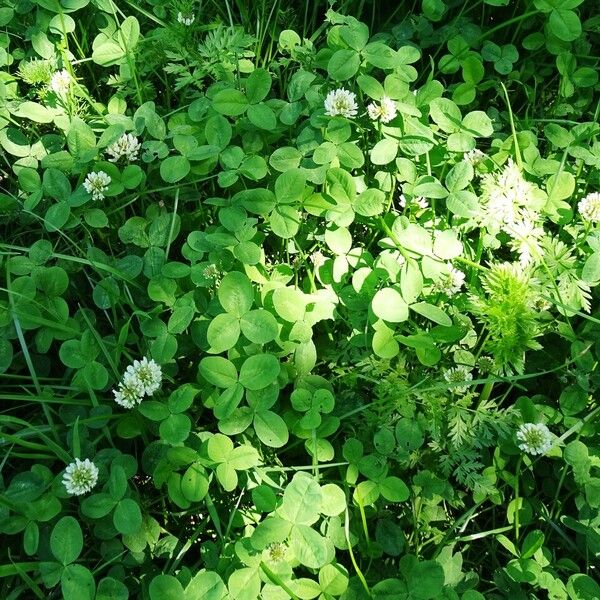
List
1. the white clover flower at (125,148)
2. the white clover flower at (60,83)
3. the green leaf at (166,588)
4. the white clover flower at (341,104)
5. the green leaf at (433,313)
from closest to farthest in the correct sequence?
the green leaf at (166,588), the green leaf at (433,313), the white clover flower at (341,104), the white clover flower at (125,148), the white clover flower at (60,83)

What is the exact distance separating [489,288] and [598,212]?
0.47 metres

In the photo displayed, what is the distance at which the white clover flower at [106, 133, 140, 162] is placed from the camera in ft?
7.84

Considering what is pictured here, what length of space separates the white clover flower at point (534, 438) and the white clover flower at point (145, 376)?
98cm

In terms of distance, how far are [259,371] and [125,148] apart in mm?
939

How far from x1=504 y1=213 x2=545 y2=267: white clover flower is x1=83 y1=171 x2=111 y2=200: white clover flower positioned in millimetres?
1225

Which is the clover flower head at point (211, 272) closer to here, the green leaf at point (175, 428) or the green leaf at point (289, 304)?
the green leaf at point (289, 304)

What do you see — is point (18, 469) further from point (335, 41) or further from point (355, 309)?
point (335, 41)

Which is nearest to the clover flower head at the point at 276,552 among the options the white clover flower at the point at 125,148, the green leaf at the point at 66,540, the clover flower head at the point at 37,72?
the green leaf at the point at 66,540

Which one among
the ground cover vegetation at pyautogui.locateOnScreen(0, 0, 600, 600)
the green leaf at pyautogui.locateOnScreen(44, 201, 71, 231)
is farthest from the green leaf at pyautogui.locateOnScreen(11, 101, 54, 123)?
the green leaf at pyautogui.locateOnScreen(44, 201, 71, 231)

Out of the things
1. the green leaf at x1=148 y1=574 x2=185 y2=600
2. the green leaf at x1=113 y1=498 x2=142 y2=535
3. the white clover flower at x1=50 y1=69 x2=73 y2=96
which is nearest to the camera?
the green leaf at x1=148 y1=574 x2=185 y2=600

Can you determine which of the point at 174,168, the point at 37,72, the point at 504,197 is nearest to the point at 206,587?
the point at 174,168

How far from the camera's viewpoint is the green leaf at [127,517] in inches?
72.3

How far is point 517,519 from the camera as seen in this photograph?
1.95m

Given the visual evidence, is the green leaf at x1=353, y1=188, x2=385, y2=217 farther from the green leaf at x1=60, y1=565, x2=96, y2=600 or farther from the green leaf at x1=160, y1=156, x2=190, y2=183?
the green leaf at x1=60, y1=565, x2=96, y2=600
